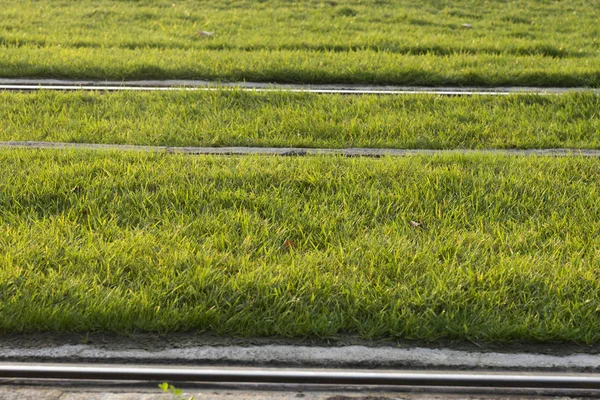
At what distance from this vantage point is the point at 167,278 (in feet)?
12.2

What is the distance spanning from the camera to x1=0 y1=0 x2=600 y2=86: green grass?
8.32 m

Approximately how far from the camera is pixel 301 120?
646 cm

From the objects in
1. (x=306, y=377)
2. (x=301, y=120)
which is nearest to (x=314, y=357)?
(x=306, y=377)

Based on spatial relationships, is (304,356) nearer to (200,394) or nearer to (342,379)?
(342,379)

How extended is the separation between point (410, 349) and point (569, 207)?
6.36ft

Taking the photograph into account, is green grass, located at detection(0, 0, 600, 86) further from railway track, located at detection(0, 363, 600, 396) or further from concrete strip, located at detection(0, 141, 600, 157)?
railway track, located at detection(0, 363, 600, 396)

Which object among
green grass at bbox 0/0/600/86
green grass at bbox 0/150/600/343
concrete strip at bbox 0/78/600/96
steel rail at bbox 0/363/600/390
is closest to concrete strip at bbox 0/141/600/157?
green grass at bbox 0/150/600/343

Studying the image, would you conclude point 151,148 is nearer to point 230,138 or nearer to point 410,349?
point 230,138

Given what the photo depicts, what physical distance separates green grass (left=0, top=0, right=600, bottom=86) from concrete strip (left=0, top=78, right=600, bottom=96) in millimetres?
214

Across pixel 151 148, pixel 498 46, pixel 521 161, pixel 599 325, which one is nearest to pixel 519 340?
pixel 599 325

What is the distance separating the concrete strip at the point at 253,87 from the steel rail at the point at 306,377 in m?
4.66

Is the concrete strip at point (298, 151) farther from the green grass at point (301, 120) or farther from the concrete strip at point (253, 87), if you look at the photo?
the concrete strip at point (253, 87)

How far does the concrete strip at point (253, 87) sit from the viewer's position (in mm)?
7523

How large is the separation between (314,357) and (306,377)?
0.74ft
